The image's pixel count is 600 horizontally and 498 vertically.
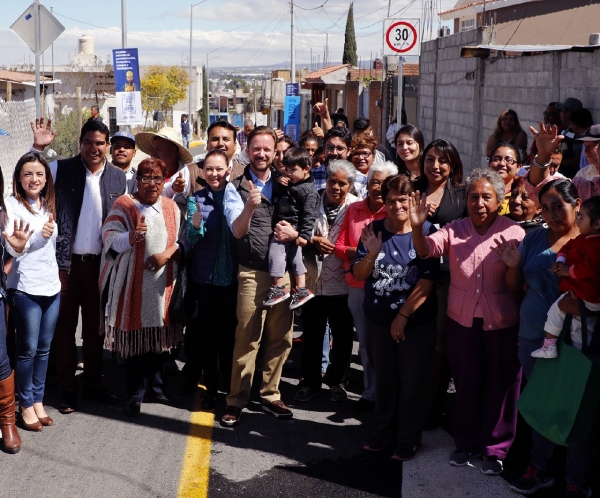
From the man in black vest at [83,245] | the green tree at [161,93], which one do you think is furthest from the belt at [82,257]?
the green tree at [161,93]

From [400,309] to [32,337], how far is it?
8.48ft

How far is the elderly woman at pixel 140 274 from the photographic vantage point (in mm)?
5980

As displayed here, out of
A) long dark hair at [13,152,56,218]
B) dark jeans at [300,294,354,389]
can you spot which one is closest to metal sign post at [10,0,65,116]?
long dark hair at [13,152,56,218]

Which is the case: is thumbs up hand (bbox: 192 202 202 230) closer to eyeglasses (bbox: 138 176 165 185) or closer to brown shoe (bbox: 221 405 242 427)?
eyeglasses (bbox: 138 176 165 185)

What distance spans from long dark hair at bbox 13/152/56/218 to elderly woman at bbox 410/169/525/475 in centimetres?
264

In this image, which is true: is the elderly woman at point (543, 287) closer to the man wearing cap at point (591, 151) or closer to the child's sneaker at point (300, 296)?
the man wearing cap at point (591, 151)

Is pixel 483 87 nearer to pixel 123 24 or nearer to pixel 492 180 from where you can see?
pixel 492 180

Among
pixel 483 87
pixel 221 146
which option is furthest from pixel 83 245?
pixel 483 87

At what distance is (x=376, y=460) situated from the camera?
17.5 ft

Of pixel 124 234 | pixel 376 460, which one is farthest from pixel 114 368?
pixel 376 460

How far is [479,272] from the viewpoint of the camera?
16.6 feet

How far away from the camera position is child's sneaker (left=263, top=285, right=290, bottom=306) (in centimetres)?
592

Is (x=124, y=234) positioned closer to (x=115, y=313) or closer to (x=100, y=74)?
(x=115, y=313)

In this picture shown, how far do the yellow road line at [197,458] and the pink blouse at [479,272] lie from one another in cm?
191
